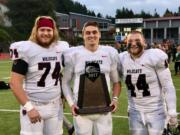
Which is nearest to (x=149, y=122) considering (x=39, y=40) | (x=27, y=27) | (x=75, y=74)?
(x=75, y=74)

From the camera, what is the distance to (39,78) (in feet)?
16.4

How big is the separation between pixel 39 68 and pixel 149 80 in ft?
3.94

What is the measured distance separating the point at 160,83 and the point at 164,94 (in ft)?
0.46

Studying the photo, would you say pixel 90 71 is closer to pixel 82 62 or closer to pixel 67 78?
pixel 82 62

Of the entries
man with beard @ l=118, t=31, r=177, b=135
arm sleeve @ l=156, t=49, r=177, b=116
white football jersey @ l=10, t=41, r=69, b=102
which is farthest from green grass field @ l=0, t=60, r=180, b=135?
white football jersey @ l=10, t=41, r=69, b=102

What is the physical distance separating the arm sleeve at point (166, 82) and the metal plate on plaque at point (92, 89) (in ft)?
2.04

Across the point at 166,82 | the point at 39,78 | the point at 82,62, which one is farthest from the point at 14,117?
→ the point at 166,82

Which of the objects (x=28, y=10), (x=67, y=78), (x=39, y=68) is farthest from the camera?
(x=28, y=10)

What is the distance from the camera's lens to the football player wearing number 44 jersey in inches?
193

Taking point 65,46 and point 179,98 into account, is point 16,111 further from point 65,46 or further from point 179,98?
point 65,46

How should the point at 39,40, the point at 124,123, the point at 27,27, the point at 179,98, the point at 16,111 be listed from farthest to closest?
the point at 27,27 → the point at 179,98 → the point at 16,111 → the point at 124,123 → the point at 39,40

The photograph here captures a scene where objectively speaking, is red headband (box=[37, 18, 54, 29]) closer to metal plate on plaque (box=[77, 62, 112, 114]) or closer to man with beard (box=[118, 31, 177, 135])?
metal plate on plaque (box=[77, 62, 112, 114])

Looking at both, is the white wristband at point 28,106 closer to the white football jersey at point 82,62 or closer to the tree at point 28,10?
the white football jersey at point 82,62

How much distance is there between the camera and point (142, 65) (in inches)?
199
